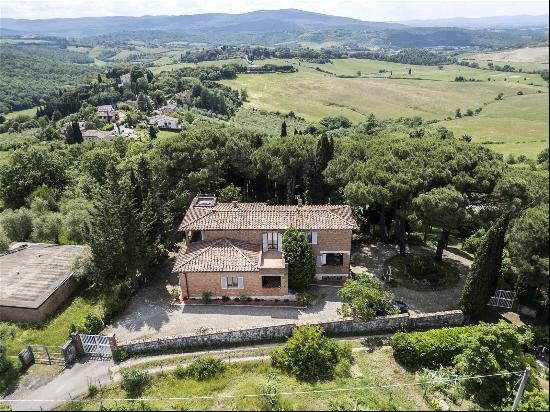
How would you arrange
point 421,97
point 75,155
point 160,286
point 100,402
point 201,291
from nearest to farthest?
point 100,402, point 201,291, point 160,286, point 75,155, point 421,97

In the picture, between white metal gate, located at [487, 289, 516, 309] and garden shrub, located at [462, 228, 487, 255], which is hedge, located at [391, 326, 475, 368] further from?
garden shrub, located at [462, 228, 487, 255]

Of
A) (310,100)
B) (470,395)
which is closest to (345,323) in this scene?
(470,395)

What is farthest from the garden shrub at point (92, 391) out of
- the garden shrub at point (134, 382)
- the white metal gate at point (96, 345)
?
the white metal gate at point (96, 345)

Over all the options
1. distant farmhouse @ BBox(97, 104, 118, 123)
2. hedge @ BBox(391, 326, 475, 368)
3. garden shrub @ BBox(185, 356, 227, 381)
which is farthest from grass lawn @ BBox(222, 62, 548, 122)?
garden shrub @ BBox(185, 356, 227, 381)

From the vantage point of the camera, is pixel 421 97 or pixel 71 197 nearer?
pixel 71 197

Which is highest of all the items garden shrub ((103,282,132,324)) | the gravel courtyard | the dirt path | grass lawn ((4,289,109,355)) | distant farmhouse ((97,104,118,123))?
garden shrub ((103,282,132,324))

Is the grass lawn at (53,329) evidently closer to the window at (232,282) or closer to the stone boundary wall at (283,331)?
the stone boundary wall at (283,331)

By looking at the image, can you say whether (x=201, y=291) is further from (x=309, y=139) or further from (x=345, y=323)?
(x=309, y=139)
